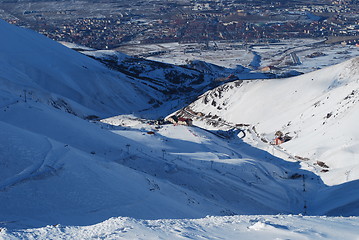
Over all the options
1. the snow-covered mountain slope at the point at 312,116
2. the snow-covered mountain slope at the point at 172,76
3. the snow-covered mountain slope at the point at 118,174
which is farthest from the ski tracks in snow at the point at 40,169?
the snow-covered mountain slope at the point at 172,76

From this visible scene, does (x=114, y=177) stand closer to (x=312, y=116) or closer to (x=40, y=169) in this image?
(x=40, y=169)

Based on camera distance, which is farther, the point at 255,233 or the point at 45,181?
the point at 45,181

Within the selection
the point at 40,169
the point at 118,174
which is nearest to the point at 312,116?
the point at 118,174

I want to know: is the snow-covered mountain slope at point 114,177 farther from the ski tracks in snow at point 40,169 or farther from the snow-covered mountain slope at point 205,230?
the snow-covered mountain slope at point 205,230

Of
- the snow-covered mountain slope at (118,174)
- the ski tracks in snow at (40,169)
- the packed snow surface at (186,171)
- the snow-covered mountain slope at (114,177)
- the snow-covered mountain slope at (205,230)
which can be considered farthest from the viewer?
the ski tracks in snow at (40,169)

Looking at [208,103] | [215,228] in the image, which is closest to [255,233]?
[215,228]

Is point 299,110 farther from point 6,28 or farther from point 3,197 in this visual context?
point 6,28

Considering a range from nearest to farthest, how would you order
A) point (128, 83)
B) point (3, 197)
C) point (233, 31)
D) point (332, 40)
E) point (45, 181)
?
point (3, 197), point (45, 181), point (128, 83), point (332, 40), point (233, 31)

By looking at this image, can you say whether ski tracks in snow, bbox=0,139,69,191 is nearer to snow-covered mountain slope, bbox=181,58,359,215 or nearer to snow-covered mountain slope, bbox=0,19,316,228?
snow-covered mountain slope, bbox=0,19,316,228
